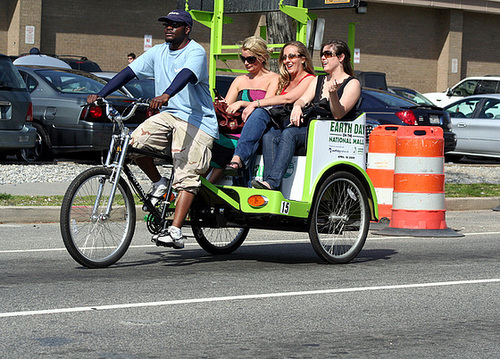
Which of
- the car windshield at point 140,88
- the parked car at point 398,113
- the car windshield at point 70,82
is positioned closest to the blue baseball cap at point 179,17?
the car windshield at point 70,82

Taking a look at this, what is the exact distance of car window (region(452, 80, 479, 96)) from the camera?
28.7m

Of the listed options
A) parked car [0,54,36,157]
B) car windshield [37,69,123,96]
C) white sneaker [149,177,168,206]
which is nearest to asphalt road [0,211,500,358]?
white sneaker [149,177,168,206]

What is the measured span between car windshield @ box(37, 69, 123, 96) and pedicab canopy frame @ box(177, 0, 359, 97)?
2749 millimetres

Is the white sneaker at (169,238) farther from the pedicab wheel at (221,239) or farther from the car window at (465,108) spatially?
the car window at (465,108)

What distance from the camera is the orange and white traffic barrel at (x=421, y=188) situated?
10.5 metres

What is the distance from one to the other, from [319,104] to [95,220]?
2124 mm

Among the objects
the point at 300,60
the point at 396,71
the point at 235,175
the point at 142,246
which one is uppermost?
the point at 396,71

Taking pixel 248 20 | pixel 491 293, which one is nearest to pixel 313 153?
pixel 491 293

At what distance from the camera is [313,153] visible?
765 centimetres

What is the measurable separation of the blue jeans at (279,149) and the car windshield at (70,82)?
9.24m

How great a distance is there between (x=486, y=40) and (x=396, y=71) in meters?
5.12

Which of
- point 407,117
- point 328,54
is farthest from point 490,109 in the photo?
point 328,54

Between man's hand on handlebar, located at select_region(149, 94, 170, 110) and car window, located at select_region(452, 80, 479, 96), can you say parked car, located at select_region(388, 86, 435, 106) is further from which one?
man's hand on handlebar, located at select_region(149, 94, 170, 110)

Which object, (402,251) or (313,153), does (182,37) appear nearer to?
(313,153)
